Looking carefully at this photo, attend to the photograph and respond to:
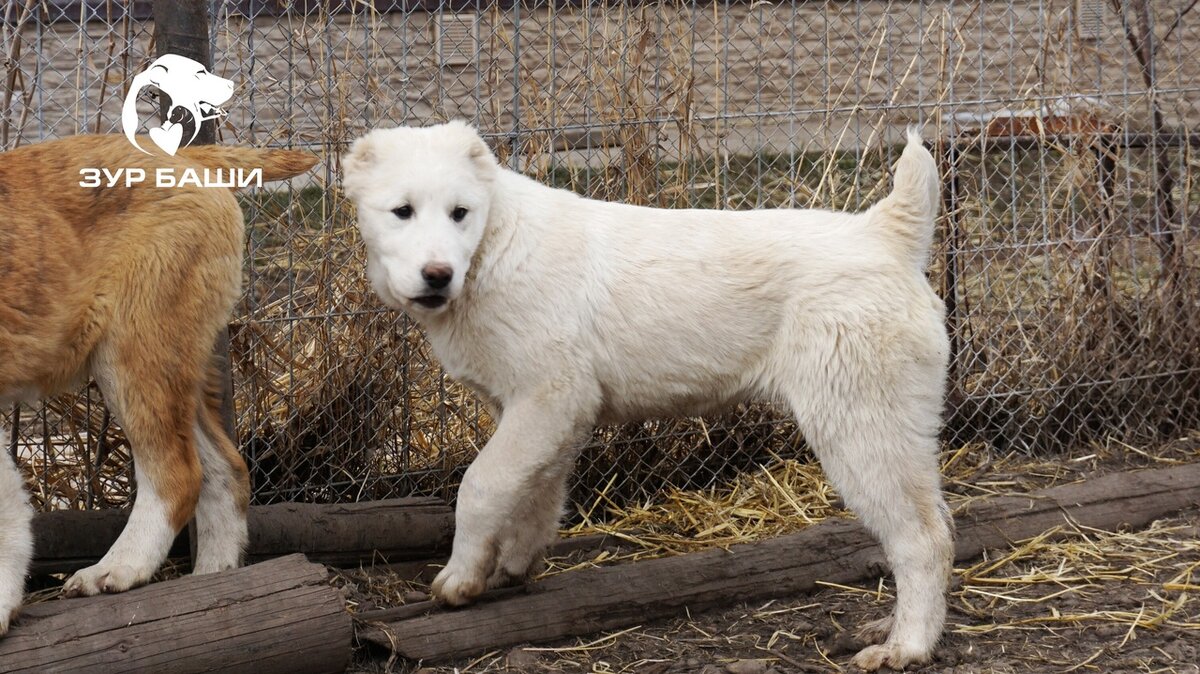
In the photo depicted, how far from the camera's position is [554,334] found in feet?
12.8

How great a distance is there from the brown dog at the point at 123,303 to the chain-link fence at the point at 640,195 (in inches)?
31.4

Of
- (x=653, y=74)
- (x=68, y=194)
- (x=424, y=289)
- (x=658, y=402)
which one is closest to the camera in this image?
(x=424, y=289)

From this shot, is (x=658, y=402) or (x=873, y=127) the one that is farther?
(x=873, y=127)

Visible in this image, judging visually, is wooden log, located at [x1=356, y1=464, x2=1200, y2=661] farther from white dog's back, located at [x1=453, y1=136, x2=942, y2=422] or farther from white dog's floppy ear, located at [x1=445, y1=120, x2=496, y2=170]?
white dog's floppy ear, located at [x1=445, y1=120, x2=496, y2=170]

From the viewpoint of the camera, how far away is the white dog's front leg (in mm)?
3791

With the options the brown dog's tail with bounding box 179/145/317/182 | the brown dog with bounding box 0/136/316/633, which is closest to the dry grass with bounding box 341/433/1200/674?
the brown dog with bounding box 0/136/316/633

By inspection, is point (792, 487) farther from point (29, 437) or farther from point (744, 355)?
point (29, 437)

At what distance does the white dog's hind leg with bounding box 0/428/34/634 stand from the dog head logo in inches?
48.3

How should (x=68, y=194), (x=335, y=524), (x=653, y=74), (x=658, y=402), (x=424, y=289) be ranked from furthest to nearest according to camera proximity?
(x=653, y=74), (x=335, y=524), (x=658, y=402), (x=68, y=194), (x=424, y=289)

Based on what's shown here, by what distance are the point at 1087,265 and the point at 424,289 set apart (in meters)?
3.88

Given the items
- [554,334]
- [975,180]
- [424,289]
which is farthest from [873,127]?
[424,289]

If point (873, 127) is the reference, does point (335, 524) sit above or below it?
below

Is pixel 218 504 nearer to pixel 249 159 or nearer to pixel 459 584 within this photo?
pixel 459 584

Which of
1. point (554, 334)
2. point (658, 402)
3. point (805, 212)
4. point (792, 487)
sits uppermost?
point (805, 212)
